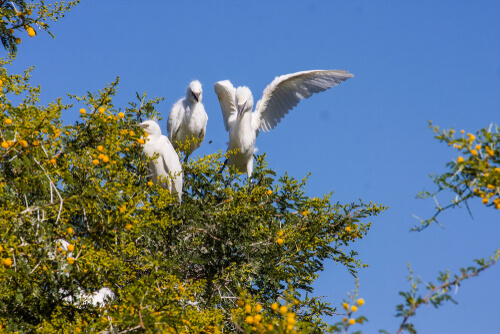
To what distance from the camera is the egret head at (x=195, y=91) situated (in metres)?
8.79

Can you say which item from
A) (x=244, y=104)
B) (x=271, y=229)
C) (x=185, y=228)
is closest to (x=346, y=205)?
(x=271, y=229)

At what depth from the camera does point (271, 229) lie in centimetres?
611

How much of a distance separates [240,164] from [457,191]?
19.3 ft

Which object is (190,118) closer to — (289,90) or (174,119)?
(174,119)

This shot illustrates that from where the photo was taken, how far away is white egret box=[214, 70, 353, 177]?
336 inches

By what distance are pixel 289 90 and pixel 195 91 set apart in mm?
1255

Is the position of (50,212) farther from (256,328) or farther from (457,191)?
(457,191)

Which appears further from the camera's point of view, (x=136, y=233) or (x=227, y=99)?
(x=227, y=99)

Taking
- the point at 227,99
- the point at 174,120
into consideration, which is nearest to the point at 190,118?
the point at 174,120

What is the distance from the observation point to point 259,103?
8.98m

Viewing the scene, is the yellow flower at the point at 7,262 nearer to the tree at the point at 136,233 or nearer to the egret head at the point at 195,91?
the tree at the point at 136,233

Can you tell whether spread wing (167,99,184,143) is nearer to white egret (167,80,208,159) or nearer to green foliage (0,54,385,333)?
white egret (167,80,208,159)

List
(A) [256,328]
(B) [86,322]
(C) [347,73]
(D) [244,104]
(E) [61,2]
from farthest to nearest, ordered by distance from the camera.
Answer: (C) [347,73], (D) [244,104], (E) [61,2], (B) [86,322], (A) [256,328]

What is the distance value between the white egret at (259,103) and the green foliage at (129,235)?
6.17ft
